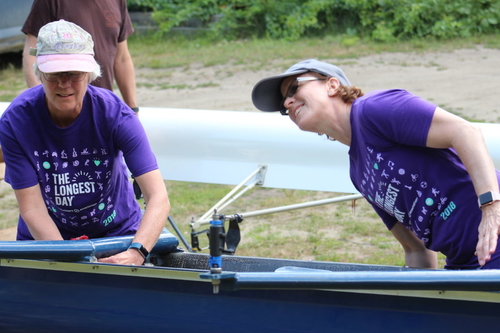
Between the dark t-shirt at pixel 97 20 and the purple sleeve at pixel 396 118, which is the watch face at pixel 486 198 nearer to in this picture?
the purple sleeve at pixel 396 118

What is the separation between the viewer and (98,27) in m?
3.64

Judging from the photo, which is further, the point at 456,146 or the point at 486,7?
the point at 486,7

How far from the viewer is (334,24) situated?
30.8 feet

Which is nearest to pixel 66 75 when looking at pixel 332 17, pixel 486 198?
pixel 486 198

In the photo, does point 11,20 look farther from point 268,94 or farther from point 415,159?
point 415,159

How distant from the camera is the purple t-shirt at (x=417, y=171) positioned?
2.00m

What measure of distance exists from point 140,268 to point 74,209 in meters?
0.46

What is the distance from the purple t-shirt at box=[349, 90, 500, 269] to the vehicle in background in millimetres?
7501

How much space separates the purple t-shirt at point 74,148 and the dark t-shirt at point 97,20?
3.80ft

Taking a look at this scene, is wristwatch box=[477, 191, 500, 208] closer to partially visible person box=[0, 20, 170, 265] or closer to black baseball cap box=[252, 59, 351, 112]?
black baseball cap box=[252, 59, 351, 112]

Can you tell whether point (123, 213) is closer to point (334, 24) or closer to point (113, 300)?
point (113, 300)

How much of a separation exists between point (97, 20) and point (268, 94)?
1575 mm

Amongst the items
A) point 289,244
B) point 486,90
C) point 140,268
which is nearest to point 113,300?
point 140,268

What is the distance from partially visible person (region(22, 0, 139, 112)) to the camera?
11.5 feet
